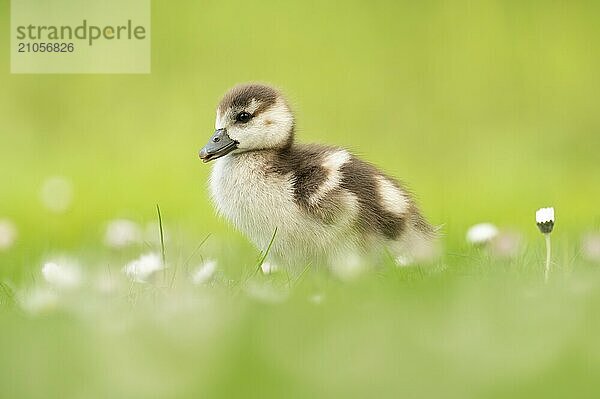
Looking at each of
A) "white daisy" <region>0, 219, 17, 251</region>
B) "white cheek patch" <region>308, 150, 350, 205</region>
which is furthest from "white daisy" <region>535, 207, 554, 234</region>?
"white daisy" <region>0, 219, 17, 251</region>

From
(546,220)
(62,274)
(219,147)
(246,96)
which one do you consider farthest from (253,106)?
(546,220)

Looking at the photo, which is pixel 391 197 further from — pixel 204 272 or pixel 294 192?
pixel 204 272

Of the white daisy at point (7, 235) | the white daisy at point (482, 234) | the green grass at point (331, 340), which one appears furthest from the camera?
the white daisy at point (7, 235)

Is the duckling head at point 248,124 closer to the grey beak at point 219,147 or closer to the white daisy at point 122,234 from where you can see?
the grey beak at point 219,147

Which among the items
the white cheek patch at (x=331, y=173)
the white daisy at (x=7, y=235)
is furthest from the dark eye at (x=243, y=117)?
the white daisy at (x=7, y=235)

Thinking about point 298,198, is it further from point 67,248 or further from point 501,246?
point 67,248

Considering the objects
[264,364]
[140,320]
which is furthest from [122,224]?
[264,364]
